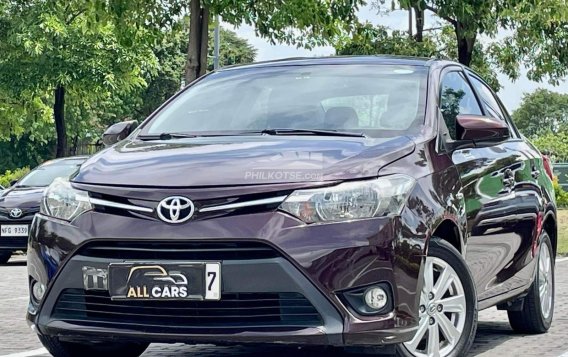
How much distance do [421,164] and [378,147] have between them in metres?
0.27

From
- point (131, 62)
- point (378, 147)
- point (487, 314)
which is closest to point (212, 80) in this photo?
point (378, 147)

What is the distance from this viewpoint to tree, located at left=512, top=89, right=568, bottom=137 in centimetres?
12600

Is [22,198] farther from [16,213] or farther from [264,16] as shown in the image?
[264,16]

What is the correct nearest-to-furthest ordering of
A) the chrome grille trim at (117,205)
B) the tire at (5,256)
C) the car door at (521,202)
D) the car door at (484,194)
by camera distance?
the chrome grille trim at (117,205) → the car door at (484,194) → the car door at (521,202) → the tire at (5,256)

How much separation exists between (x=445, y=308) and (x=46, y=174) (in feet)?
39.3

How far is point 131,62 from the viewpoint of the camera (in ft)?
95.3

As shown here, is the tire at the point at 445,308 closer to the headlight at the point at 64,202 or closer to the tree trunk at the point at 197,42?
the headlight at the point at 64,202

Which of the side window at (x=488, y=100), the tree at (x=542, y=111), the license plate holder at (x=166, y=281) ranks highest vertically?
the side window at (x=488, y=100)

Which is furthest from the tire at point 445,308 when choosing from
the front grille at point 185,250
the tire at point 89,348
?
the tire at point 89,348

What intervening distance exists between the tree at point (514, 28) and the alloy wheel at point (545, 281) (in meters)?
8.02

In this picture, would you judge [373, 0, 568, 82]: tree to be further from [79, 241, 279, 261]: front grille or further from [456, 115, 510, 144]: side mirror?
[79, 241, 279, 261]: front grille

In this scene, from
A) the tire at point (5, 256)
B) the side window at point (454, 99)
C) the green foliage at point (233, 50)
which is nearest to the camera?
the side window at point (454, 99)

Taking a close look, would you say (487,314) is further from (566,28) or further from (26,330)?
(566,28)

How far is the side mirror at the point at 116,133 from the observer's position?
6527mm
